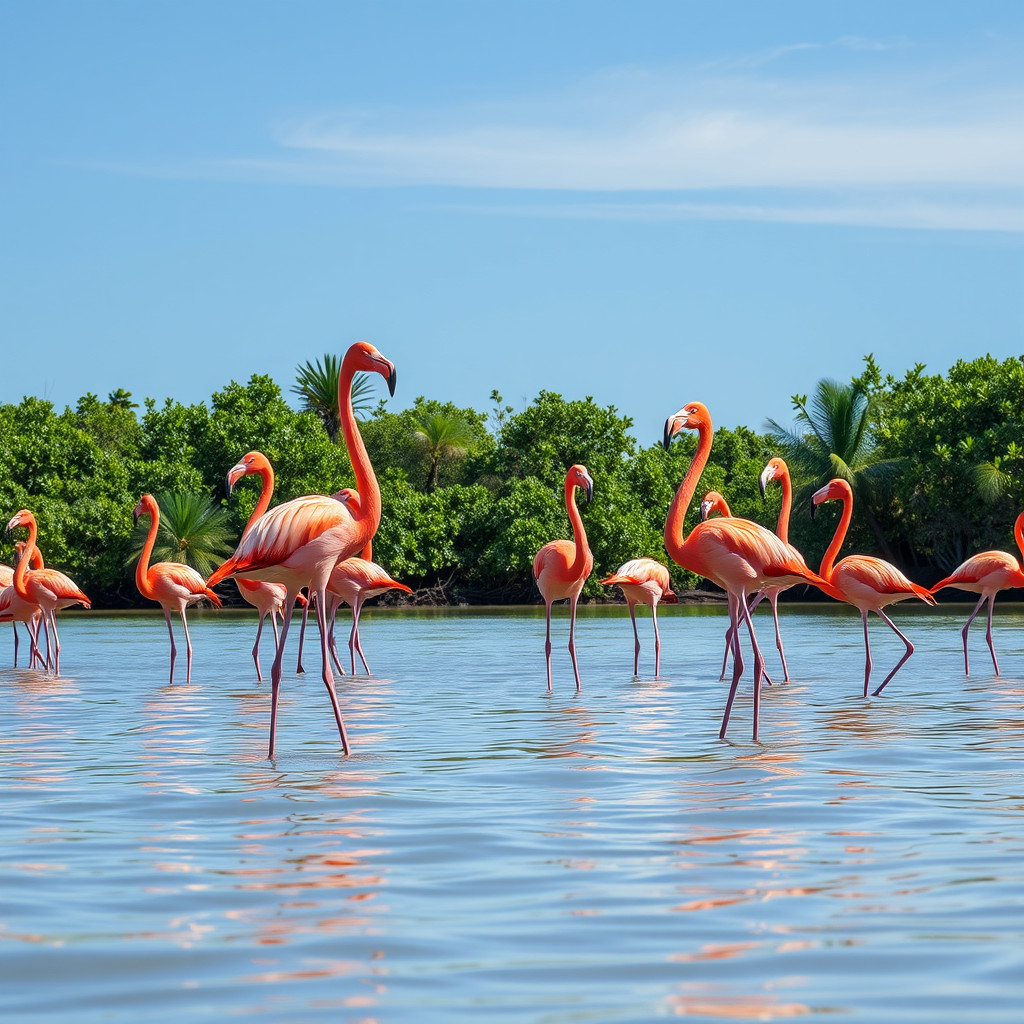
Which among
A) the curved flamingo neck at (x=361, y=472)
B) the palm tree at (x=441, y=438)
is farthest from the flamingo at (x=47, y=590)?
the palm tree at (x=441, y=438)

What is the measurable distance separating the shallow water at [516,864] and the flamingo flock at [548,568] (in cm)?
69

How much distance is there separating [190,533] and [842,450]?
18.7 meters

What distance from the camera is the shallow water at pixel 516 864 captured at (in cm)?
329

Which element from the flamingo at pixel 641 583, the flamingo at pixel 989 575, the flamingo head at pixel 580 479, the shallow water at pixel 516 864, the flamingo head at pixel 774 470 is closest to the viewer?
the shallow water at pixel 516 864

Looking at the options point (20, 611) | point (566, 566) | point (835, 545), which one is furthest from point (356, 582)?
point (835, 545)

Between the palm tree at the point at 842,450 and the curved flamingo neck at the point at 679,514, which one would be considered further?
the palm tree at the point at 842,450

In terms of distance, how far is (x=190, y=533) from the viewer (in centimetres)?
3638

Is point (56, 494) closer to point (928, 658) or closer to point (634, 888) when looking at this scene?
point (928, 658)

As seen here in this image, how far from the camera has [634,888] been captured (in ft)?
13.9

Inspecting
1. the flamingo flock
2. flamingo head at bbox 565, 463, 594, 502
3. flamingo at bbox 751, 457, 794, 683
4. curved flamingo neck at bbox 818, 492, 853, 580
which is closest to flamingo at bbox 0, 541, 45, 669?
the flamingo flock

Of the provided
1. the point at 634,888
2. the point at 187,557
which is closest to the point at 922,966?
the point at 634,888

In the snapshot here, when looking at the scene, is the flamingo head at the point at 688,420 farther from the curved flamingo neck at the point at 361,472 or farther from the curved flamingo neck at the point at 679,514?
the curved flamingo neck at the point at 361,472

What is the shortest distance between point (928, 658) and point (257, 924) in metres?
12.1

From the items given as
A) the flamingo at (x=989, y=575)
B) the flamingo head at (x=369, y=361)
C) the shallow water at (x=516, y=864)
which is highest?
the flamingo head at (x=369, y=361)
